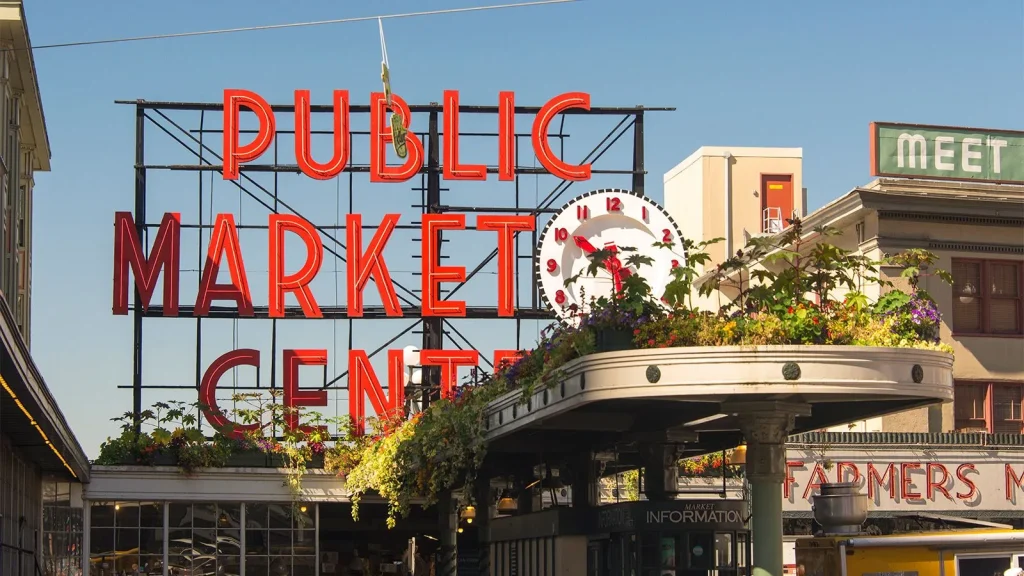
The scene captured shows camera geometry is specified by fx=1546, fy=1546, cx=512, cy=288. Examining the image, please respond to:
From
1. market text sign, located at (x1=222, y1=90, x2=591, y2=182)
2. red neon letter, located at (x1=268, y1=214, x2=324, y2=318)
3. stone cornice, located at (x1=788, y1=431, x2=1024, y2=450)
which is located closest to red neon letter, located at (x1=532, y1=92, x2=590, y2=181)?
market text sign, located at (x1=222, y1=90, x2=591, y2=182)

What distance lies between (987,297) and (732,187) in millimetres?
25657

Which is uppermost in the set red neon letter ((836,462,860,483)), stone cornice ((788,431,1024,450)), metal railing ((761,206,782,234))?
metal railing ((761,206,782,234))

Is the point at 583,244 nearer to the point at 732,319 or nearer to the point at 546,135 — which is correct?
the point at 546,135

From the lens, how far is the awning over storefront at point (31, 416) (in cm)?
1747

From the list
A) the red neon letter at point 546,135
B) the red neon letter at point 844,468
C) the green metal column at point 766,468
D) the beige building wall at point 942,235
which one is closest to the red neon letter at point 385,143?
the red neon letter at point 546,135

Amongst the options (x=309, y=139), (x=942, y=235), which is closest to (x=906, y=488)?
(x=942, y=235)

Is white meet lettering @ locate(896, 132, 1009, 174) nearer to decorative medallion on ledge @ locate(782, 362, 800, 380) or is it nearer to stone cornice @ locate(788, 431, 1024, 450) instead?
stone cornice @ locate(788, 431, 1024, 450)

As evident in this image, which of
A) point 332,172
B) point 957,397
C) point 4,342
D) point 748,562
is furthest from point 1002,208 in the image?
point 4,342

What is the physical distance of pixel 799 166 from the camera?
64.4 metres

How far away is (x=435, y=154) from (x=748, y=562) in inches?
929

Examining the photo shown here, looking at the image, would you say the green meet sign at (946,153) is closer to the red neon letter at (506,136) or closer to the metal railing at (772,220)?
the red neon letter at (506,136)

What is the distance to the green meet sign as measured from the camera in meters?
39.6

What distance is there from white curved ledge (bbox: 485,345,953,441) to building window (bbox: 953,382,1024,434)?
752 inches

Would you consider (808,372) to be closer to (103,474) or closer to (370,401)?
(103,474)
